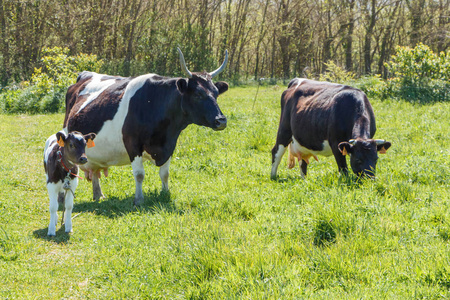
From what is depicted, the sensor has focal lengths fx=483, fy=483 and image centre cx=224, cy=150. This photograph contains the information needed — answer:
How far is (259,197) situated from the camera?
6.96 metres

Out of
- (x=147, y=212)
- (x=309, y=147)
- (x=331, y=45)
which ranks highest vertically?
(x=331, y=45)

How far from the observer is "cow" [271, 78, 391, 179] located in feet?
22.0

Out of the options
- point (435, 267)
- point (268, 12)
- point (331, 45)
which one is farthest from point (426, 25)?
point (435, 267)

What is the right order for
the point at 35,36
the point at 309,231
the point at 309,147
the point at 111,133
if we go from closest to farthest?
the point at 309,231, the point at 111,133, the point at 309,147, the point at 35,36

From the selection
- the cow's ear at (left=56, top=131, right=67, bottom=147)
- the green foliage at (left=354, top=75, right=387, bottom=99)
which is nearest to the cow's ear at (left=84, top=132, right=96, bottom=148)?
the cow's ear at (left=56, top=131, right=67, bottom=147)

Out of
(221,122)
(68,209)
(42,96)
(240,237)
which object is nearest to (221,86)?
(221,122)

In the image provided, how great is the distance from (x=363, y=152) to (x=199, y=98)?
2472 mm

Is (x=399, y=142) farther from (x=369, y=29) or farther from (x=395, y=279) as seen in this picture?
(x=369, y=29)

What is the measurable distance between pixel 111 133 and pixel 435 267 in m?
5.22

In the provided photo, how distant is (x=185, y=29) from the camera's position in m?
27.1

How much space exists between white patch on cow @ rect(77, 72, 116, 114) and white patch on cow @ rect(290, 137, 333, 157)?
337 cm

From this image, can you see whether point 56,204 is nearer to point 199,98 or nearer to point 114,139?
point 114,139

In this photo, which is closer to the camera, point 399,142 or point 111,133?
point 111,133

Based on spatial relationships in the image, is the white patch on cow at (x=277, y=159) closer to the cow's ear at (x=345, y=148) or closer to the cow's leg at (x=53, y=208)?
the cow's ear at (x=345, y=148)
